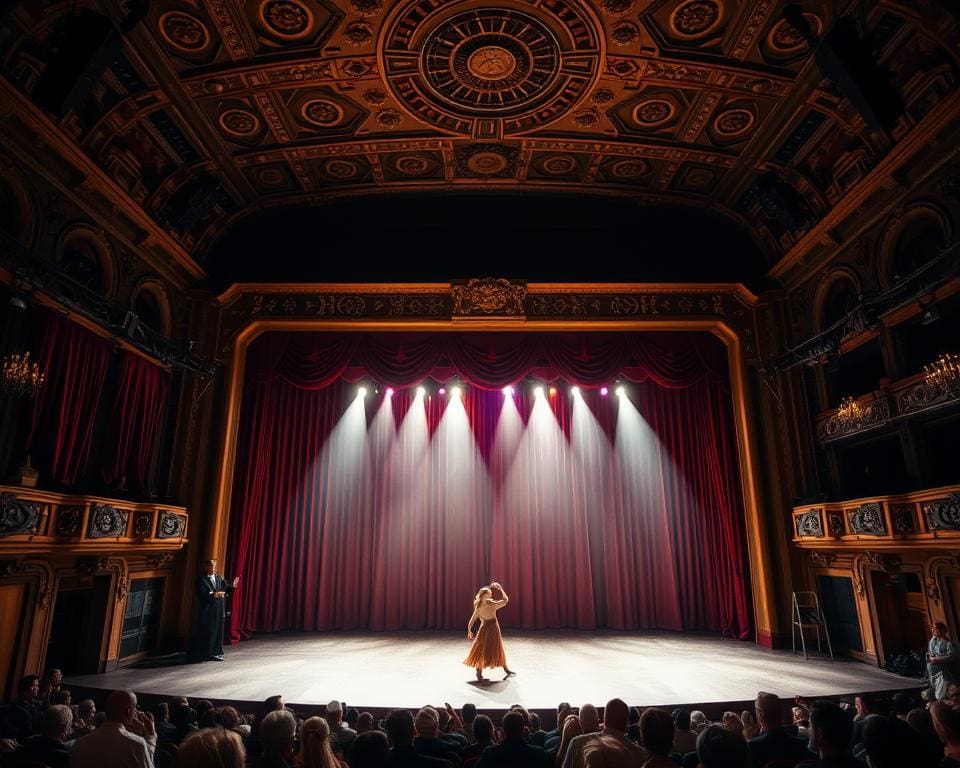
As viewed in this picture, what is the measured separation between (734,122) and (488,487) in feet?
27.7

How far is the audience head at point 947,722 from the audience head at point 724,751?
3.83 feet

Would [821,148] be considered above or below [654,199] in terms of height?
below

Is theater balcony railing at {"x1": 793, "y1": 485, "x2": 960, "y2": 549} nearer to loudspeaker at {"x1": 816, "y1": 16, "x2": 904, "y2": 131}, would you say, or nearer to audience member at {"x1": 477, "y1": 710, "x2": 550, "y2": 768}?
loudspeaker at {"x1": 816, "y1": 16, "x2": 904, "y2": 131}

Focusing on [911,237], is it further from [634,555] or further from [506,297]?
[634,555]

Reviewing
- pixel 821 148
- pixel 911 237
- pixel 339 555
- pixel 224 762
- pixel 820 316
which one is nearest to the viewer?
pixel 224 762

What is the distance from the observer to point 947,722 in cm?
288

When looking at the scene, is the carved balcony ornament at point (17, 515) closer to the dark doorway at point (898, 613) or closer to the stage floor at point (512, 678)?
the stage floor at point (512, 678)

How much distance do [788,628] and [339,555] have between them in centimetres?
869

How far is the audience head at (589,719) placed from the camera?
3627mm

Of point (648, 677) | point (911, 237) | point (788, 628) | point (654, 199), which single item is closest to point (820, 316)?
point (911, 237)

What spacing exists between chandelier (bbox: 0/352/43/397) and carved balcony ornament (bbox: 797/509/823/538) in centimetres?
1071

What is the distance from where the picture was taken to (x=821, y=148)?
8648 millimetres

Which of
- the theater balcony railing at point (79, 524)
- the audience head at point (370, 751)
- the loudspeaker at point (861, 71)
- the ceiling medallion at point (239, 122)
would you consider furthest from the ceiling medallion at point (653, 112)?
the theater balcony railing at point (79, 524)

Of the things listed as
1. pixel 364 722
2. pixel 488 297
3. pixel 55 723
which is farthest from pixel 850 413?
pixel 55 723
